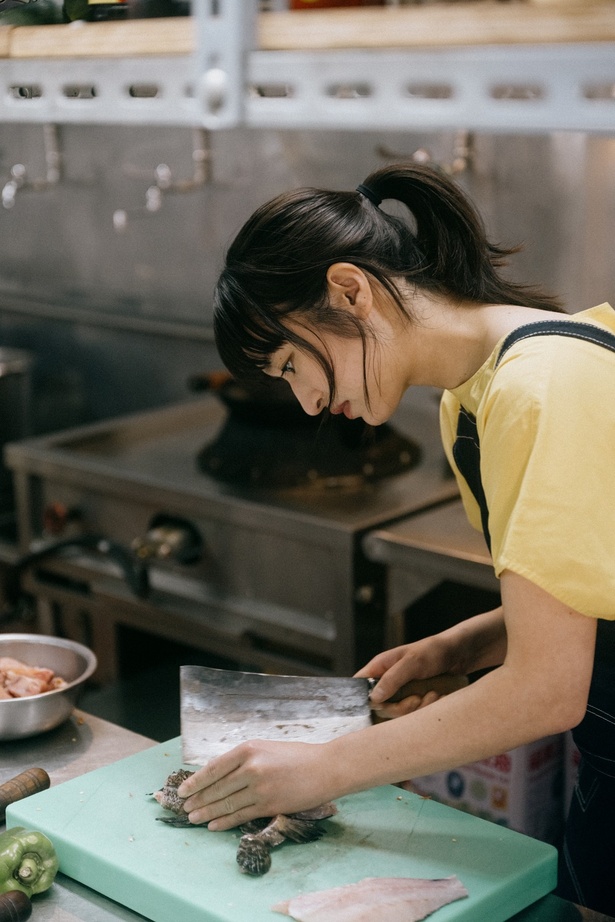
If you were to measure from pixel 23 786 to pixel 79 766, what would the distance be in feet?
0.41

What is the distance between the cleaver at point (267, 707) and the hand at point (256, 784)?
10 cm

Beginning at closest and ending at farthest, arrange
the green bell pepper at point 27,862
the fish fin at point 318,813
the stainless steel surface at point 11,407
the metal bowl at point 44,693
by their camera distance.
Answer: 1. the green bell pepper at point 27,862
2. the fish fin at point 318,813
3. the metal bowl at point 44,693
4. the stainless steel surface at point 11,407

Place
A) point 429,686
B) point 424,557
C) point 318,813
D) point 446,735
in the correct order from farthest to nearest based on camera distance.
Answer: point 424,557 → point 429,686 → point 318,813 → point 446,735

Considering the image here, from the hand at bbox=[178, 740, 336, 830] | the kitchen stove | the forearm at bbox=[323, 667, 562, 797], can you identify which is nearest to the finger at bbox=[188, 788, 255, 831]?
the hand at bbox=[178, 740, 336, 830]

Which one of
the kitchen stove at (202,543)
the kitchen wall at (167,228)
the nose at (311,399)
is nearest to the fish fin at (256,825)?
the nose at (311,399)

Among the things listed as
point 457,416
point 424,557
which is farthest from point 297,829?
point 424,557

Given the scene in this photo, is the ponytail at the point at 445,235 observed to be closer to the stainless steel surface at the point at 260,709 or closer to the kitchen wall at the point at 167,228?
the stainless steel surface at the point at 260,709

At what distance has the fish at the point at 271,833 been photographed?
1.28 m

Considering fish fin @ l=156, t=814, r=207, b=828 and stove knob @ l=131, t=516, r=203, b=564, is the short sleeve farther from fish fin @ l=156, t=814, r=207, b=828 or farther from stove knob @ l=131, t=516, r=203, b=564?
stove knob @ l=131, t=516, r=203, b=564

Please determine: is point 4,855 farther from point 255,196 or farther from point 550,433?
point 255,196

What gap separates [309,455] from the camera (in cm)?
295

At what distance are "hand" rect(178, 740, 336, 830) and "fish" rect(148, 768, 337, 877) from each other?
16 millimetres

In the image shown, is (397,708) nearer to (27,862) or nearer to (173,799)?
(173,799)

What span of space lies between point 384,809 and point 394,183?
794mm
